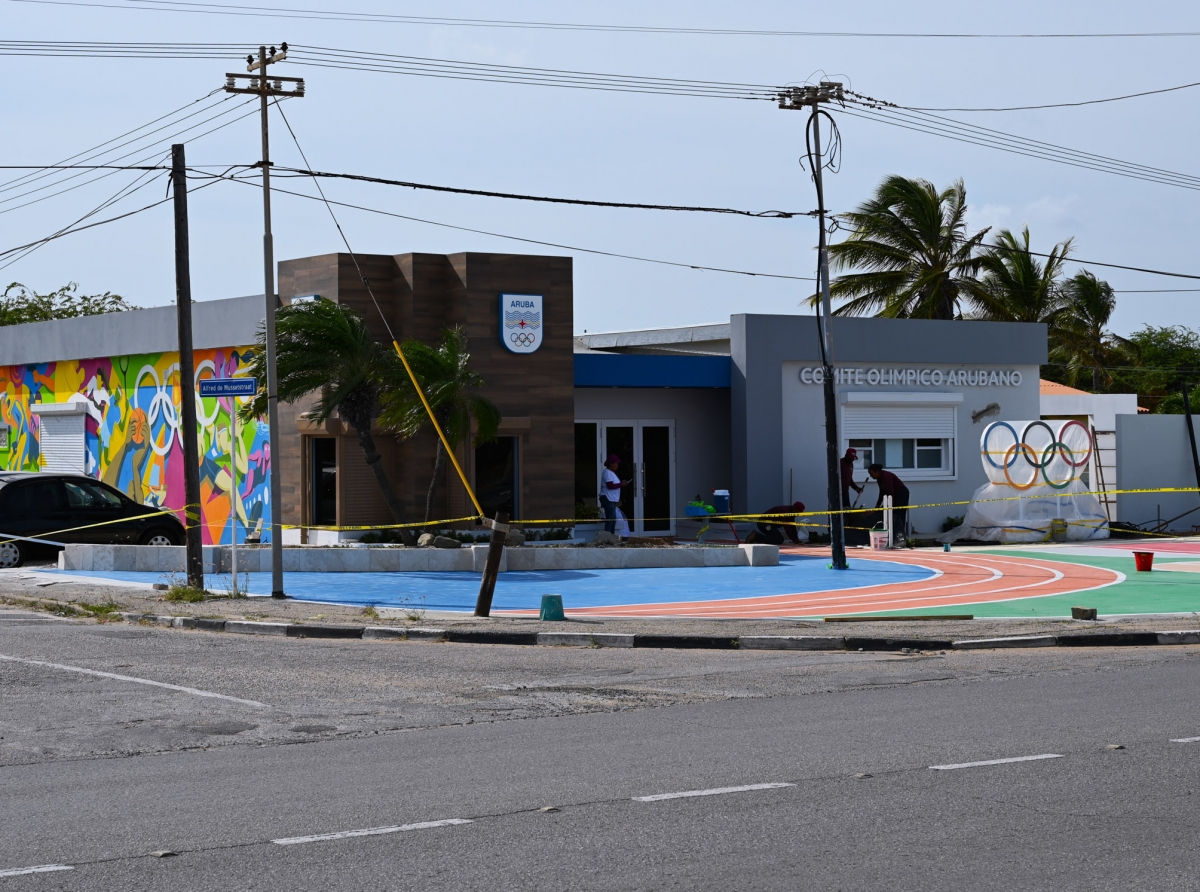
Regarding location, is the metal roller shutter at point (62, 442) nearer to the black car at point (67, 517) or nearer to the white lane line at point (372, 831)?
the black car at point (67, 517)

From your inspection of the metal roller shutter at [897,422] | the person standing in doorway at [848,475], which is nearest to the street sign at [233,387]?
the person standing in doorway at [848,475]

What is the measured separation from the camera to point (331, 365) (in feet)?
76.7

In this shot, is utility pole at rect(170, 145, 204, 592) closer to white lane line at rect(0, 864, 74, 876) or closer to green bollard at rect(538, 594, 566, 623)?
green bollard at rect(538, 594, 566, 623)

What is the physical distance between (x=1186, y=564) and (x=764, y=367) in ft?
32.1

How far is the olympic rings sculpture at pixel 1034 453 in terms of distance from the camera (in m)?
29.2

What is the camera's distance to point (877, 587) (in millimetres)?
20453

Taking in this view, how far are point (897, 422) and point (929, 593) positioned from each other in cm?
1262

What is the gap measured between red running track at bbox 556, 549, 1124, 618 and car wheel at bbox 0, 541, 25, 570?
34.6ft

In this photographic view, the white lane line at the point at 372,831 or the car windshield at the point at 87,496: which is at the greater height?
the car windshield at the point at 87,496

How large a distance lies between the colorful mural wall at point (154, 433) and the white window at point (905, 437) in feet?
41.6

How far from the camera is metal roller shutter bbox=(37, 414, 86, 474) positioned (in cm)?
3284

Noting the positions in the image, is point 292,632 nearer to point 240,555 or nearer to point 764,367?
point 240,555

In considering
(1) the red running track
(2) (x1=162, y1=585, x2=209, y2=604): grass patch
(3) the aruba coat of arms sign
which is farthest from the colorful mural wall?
(1) the red running track

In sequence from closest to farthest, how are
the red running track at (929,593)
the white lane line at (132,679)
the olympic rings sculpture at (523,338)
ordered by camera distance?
1. the white lane line at (132,679)
2. the red running track at (929,593)
3. the olympic rings sculpture at (523,338)
